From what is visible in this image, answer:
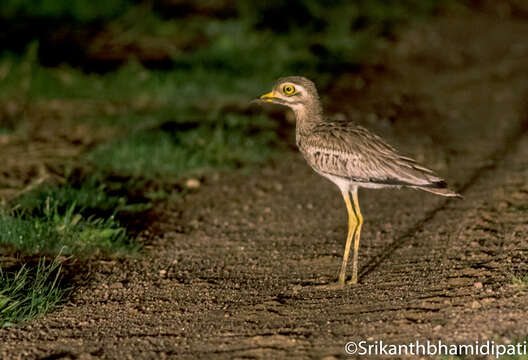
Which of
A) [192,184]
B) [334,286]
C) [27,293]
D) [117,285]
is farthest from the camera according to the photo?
[192,184]

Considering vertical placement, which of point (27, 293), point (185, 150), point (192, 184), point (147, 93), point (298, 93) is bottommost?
point (27, 293)

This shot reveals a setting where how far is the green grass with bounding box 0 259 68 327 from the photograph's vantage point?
4.12 meters

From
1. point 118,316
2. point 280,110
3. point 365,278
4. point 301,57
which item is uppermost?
point 301,57

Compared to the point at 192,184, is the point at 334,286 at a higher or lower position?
lower

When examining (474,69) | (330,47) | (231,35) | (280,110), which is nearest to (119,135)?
(280,110)

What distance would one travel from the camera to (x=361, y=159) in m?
4.56

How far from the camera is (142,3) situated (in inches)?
437

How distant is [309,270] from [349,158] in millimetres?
783

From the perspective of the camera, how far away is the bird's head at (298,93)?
495cm

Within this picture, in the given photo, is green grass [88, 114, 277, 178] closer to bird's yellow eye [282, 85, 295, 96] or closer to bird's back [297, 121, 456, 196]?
bird's yellow eye [282, 85, 295, 96]

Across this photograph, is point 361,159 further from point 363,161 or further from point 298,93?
point 298,93

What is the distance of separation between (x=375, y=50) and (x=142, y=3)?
347 cm

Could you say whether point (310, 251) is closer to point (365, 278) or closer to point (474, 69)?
point (365, 278)

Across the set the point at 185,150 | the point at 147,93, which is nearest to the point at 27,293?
Answer: the point at 185,150
